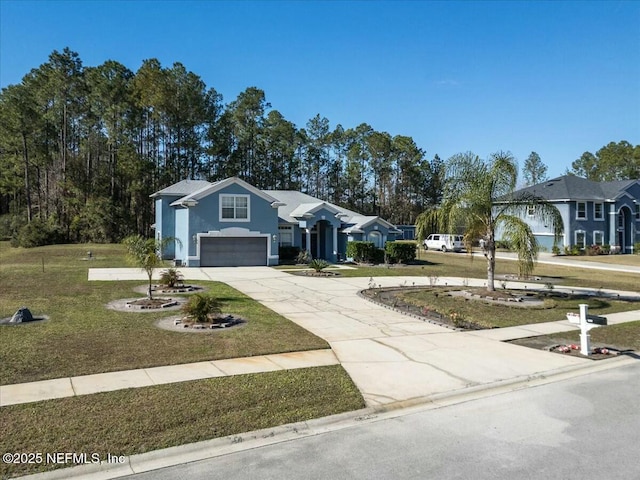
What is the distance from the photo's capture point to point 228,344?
976cm

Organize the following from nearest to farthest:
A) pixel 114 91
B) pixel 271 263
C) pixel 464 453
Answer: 1. pixel 464 453
2. pixel 271 263
3. pixel 114 91

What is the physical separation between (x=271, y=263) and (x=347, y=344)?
20547 mm

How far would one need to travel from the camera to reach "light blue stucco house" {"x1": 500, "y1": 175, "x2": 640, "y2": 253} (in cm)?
4450

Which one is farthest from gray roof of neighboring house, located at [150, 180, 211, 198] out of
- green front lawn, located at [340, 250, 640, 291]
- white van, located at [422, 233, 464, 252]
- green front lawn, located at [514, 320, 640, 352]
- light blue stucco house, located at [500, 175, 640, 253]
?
light blue stucco house, located at [500, 175, 640, 253]

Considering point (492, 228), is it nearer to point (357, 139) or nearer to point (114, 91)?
point (114, 91)

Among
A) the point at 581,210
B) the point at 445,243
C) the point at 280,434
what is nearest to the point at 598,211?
the point at 581,210

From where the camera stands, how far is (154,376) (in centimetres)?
756

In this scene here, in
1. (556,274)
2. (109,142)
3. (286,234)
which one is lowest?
(556,274)

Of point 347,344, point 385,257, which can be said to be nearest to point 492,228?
point 347,344

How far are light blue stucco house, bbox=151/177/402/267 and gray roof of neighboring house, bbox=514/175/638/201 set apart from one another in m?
23.8

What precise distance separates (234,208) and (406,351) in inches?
849

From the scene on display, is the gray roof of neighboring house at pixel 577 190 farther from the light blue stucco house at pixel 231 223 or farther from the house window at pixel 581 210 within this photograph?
the light blue stucco house at pixel 231 223

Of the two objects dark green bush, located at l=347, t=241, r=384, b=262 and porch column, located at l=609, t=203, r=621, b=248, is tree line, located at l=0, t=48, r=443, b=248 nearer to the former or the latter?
dark green bush, located at l=347, t=241, r=384, b=262

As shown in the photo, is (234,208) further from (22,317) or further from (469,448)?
(469,448)
